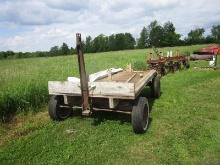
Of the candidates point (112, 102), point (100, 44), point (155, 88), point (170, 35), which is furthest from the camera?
point (100, 44)

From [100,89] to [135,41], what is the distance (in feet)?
351

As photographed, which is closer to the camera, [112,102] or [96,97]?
[112,102]

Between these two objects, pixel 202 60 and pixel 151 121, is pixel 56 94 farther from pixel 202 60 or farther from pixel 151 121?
pixel 202 60

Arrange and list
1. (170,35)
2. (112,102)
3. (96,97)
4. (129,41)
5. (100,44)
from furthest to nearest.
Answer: (129,41) < (100,44) < (170,35) < (96,97) < (112,102)

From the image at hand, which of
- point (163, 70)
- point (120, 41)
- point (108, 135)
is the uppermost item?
point (120, 41)

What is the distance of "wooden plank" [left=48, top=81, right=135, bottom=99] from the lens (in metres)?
5.83

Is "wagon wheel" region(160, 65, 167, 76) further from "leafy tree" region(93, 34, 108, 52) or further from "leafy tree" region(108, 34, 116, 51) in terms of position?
"leafy tree" region(108, 34, 116, 51)

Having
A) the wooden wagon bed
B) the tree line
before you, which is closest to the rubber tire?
the wooden wagon bed

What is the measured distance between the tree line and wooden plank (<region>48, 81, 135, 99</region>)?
73439mm

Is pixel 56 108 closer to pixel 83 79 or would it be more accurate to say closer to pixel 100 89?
pixel 83 79

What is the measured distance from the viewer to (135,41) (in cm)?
11119

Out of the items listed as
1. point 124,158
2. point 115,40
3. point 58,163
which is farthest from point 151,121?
point 115,40

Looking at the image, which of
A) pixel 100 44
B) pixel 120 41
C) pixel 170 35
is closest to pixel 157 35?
pixel 170 35

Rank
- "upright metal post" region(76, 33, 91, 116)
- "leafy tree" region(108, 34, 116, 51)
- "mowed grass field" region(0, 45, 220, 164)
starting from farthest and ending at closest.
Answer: "leafy tree" region(108, 34, 116, 51), "upright metal post" region(76, 33, 91, 116), "mowed grass field" region(0, 45, 220, 164)
